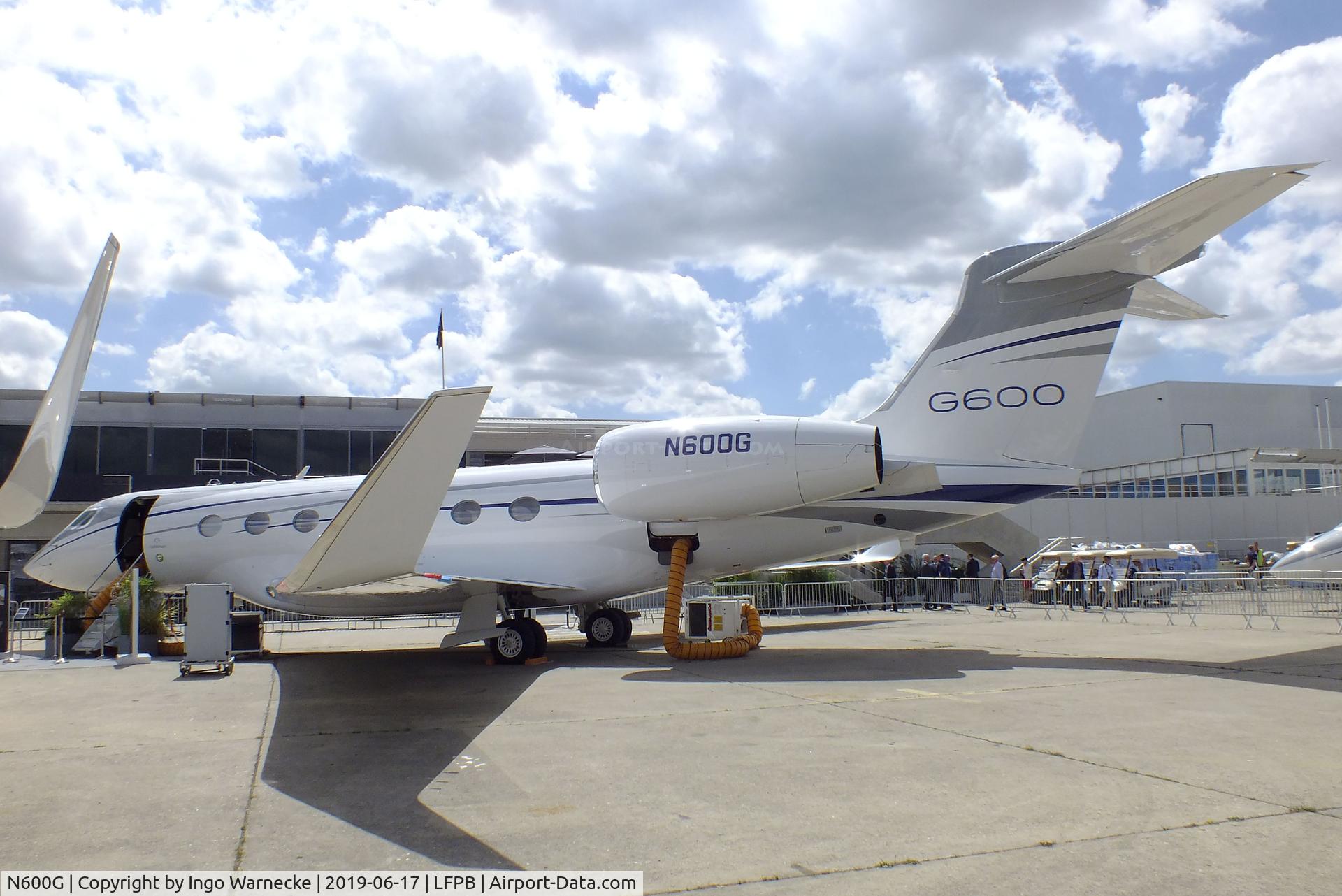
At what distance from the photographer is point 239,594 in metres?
14.2

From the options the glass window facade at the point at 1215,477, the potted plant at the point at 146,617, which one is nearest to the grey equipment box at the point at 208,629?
the potted plant at the point at 146,617

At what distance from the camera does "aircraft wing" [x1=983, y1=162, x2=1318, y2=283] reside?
9031 mm

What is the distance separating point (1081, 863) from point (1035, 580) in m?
23.3

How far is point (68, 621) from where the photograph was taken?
1479 cm

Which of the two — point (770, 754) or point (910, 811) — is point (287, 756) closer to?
point (770, 754)

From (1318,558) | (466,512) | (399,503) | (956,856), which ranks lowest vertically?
(956,856)

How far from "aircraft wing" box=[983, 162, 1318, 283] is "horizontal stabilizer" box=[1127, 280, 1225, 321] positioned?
932 millimetres

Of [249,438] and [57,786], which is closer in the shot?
[57,786]

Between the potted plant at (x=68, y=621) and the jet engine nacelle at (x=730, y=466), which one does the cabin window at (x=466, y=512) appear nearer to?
the jet engine nacelle at (x=730, y=466)

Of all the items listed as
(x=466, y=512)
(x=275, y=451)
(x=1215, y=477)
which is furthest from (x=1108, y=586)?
(x=1215, y=477)

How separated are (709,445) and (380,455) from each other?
26138 millimetres

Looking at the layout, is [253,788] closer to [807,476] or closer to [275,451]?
[807,476]

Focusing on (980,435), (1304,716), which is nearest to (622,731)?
(1304,716)

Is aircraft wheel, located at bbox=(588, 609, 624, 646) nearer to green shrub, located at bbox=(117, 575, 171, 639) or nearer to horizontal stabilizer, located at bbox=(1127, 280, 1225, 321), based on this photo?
green shrub, located at bbox=(117, 575, 171, 639)
